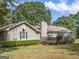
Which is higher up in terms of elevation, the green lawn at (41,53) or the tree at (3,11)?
the tree at (3,11)

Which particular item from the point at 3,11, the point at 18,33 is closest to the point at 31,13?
the point at 18,33

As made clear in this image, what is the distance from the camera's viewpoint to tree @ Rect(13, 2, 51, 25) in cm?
9331

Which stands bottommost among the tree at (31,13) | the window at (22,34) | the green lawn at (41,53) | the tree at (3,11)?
the green lawn at (41,53)

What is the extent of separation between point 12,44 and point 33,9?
55.4m

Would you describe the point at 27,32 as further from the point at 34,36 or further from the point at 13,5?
the point at 13,5

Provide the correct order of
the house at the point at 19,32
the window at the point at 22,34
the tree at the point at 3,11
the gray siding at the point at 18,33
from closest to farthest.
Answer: the tree at the point at 3,11 < the house at the point at 19,32 < the gray siding at the point at 18,33 < the window at the point at 22,34

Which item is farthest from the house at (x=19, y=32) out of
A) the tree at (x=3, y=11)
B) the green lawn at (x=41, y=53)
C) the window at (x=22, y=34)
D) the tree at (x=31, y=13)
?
the tree at (x=31, y=13)

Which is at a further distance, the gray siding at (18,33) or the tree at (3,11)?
the gray siding at (18,33)

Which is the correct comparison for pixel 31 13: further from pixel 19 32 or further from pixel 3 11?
pixel 3 11

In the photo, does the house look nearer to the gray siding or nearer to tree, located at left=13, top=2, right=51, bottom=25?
the gray siding

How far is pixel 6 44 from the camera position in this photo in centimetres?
4228

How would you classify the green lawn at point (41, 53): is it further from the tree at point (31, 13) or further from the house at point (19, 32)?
the tree at point (31, 13)

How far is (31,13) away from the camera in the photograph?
314 feet

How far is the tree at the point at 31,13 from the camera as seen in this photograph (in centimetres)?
9331
